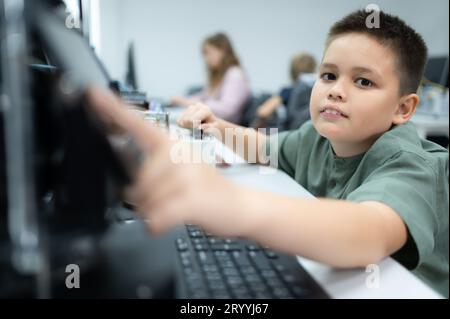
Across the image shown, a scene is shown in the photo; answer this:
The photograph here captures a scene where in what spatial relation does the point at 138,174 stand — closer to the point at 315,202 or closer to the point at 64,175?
the point at 64,175

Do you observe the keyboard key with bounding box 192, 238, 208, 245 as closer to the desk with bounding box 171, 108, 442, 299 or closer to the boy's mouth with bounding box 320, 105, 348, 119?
the desk with bounding box 171, 108, 442, 299

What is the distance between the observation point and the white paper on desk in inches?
28.9

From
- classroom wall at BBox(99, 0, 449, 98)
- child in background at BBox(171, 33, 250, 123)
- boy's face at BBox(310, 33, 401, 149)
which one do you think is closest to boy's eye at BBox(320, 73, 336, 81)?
boy's face at BBox(310, 33, 401, 149)

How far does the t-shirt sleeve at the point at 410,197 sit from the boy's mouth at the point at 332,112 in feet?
0.28

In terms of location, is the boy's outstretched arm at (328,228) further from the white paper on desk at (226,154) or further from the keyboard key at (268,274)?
the white paper on desk at (226,154)

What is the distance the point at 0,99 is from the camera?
0.19m

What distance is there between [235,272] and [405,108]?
33cm

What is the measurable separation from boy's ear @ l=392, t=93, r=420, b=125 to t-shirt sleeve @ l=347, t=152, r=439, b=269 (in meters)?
0.09

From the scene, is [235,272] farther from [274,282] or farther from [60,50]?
[60,50]

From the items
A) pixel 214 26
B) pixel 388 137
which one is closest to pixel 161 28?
pixel 214 26

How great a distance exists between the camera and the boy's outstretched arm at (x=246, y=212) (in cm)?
19

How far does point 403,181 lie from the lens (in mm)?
393

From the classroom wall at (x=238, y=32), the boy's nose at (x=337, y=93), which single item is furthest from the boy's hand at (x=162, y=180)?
the classroom wall at (x=238, y=32)

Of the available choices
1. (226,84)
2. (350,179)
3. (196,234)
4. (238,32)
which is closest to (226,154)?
(350,179)
